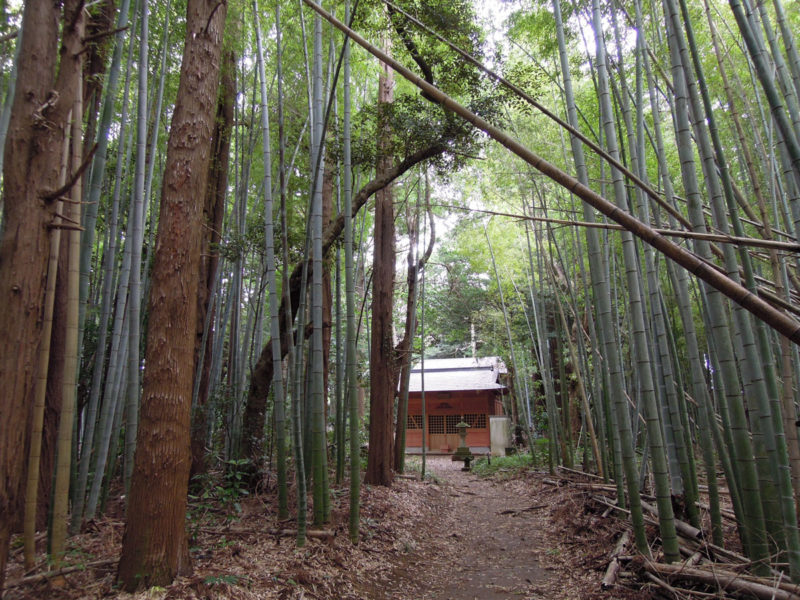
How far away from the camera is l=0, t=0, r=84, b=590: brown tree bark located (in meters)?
1.40

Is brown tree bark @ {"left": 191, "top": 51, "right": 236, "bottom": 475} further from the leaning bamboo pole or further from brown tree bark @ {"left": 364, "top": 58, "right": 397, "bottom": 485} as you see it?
the leaning bamboo pole

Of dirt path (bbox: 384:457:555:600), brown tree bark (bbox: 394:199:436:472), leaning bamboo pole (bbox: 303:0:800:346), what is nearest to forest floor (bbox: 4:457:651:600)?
dirt path (bbox: 384:457:555:600)

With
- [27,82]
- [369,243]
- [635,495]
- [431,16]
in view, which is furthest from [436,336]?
[27,82]

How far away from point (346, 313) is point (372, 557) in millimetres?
1624

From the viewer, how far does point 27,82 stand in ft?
4.88

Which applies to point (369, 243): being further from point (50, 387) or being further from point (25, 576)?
point (25, 576)

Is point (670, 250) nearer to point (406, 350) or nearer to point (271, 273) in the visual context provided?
point (271, 273)

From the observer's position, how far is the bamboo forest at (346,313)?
4.96 feet

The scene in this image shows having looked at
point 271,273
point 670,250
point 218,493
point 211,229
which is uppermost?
point 211,229

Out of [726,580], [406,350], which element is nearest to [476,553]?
[726,580]

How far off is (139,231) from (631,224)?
2.56 metres

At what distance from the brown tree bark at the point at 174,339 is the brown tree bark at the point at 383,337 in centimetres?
361

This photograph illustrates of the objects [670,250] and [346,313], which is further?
[346,313]

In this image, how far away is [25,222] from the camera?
1.47 metres
